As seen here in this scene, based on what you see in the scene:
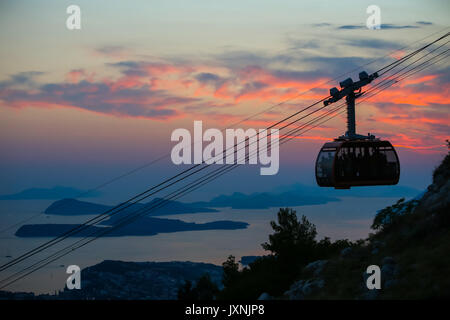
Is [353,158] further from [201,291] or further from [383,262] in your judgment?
[201,291]

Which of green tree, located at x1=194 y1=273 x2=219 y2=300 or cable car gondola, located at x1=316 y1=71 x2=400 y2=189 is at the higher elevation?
cable car gondola, located at x1=316 y1=71 x2=400 y2=189

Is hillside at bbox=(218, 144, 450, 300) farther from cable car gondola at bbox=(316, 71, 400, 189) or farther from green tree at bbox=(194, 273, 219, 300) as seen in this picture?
cable car gondola at bbox=(316, 71, 400, 189)

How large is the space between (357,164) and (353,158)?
20.5 inches

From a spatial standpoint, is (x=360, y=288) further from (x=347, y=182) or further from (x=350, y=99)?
(x=350, y=99)

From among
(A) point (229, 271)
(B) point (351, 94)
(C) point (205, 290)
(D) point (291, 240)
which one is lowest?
(C) point (205, 290)

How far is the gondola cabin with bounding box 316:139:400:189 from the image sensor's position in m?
34.2

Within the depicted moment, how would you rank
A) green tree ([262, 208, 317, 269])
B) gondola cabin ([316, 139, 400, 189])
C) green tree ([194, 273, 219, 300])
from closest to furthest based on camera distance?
gondola cabin ([316, 139, 400, 189])
green tree ([262, 208, 317, 269])
green tree ([194, 273, 219, 300])

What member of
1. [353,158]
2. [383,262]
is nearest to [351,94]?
[353,158]

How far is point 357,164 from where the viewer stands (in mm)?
34875

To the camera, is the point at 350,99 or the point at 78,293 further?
the point at 78,293

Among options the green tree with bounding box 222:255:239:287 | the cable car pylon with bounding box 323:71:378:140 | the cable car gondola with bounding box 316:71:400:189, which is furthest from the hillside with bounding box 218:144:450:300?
the cable car pylon with bounding box 323:71:378:140

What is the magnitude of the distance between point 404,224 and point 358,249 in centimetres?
544

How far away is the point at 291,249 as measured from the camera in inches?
2844
